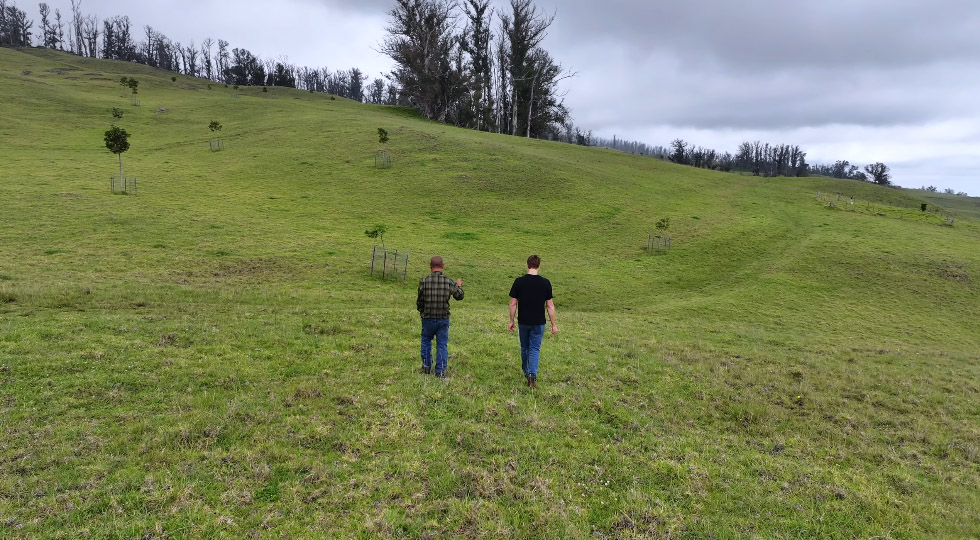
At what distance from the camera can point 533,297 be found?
1030 centimetres

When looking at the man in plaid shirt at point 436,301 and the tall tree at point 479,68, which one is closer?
the man in plaid shirt at point 436,301

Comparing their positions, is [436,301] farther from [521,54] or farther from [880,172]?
[880,172]

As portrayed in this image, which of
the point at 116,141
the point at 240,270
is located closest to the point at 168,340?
the point at 240,270

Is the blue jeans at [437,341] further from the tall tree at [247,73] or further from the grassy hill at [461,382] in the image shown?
the tall tree at [247,73]

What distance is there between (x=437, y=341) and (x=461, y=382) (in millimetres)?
1178

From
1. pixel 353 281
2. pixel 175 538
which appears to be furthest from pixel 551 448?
pixel 353 281

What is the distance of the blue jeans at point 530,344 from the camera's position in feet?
34.6

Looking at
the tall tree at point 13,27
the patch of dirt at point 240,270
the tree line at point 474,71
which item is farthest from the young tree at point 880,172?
the tall tree at point 13,27

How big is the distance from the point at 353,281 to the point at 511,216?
64.2ft

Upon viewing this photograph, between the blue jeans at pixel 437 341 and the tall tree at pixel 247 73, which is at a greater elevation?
the tall tree at pixel 247 73

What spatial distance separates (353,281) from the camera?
23344mm

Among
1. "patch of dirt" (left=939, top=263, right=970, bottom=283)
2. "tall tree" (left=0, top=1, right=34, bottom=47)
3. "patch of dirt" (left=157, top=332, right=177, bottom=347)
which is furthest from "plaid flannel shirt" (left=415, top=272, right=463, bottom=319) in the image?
"tall tree" (left=0, top=1, right=34, bottom=47)

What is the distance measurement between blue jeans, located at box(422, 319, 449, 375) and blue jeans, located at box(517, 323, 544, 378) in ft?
6.09

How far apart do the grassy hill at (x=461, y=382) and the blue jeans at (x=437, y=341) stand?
503mm
